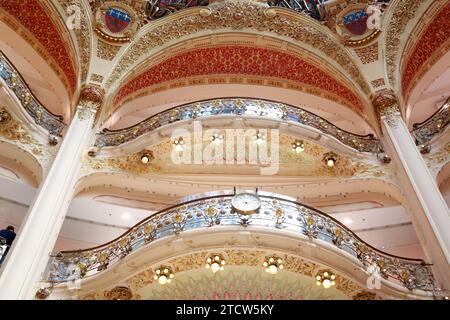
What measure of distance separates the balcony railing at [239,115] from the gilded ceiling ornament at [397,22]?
2.28 metres

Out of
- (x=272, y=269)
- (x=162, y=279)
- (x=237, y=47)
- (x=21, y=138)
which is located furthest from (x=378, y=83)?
(x=21, y=138)

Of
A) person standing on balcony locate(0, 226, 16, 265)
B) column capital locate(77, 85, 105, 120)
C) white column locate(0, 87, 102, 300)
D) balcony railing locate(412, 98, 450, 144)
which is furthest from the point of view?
column capital locate(77, 85, 105, 120)

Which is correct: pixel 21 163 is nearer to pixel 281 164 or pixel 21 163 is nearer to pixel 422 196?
pixel 281 164

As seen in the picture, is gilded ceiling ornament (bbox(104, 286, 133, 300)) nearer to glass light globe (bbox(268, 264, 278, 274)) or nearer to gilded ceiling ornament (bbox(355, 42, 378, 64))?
glass light globe (bbox(268, 264, 278, 274))

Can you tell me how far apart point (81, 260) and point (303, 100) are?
274 inches

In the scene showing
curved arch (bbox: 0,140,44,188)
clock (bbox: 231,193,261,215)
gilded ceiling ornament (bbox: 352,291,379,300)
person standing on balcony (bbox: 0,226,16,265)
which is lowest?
gilded ceiling ornament (bbox: 352,291,379,300)

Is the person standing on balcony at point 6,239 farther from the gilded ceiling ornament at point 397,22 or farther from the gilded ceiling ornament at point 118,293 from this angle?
the gilded ceiling ornament at point 397,22

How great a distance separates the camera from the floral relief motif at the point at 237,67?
11.0m

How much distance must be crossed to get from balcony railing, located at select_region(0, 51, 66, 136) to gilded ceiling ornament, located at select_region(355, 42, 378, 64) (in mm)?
6501

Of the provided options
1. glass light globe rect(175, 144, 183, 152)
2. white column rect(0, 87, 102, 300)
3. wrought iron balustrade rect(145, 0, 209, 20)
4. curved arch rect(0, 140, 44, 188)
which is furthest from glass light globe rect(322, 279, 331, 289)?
wrought iron balustrade rect(145, 0, 209, 20)

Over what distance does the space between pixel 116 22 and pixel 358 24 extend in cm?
558

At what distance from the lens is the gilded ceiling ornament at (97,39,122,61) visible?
9984 mm

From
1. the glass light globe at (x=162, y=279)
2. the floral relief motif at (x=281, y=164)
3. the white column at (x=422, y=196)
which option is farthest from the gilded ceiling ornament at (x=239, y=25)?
the glass light globe at (x=162, y=279)
